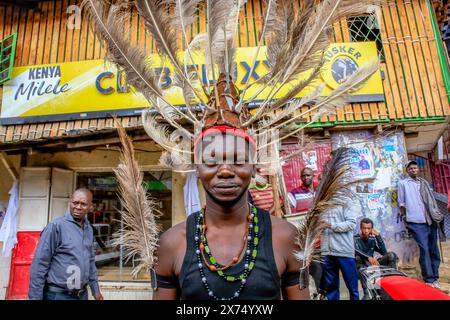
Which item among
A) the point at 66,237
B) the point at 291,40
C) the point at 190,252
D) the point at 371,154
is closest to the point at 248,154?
the point at 190,252

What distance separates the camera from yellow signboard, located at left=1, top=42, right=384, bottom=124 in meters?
5.97

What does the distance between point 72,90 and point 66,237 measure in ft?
14.4

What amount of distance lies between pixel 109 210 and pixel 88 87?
112 inches

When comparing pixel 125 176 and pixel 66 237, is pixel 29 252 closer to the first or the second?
pixel 66 237

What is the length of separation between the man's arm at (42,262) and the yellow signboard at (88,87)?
11.1ft

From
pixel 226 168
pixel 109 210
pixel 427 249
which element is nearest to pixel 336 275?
pixel 427 249

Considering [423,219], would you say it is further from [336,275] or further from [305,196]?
[305,196]

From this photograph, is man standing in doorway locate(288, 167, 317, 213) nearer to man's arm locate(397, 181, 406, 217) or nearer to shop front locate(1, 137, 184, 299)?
man's arm locate(397, 181, 406, 217)

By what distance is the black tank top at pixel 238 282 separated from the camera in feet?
4.49

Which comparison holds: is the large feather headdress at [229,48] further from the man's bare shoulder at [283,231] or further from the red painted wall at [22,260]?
the red painted wall at [22,260]

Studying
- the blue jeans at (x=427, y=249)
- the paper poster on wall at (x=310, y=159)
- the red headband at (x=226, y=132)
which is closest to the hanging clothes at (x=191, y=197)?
the paper poster on wall at (x=310, y=159)

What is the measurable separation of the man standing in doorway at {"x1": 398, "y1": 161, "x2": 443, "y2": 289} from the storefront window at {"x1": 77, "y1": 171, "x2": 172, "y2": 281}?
443 cm

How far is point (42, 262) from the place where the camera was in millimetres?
2906
